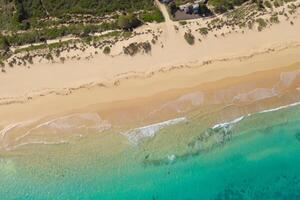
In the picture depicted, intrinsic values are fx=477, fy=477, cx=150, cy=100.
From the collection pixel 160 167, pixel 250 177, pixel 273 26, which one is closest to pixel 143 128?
pixel 160 167

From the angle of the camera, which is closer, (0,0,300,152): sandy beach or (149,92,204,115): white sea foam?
(0,0,300,152): sandy beach

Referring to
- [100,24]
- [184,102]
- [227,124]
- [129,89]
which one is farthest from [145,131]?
[100,24]

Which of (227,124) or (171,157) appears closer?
(171,157)

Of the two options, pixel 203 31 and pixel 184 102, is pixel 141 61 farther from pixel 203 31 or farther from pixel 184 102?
pixel 203 31

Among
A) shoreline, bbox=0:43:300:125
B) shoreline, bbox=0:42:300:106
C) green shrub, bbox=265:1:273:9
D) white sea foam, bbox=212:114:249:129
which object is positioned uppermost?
green shrub, bbox=265:1:273:9

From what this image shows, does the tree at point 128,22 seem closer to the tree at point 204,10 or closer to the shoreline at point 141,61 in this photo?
the shoreline at point 141,61

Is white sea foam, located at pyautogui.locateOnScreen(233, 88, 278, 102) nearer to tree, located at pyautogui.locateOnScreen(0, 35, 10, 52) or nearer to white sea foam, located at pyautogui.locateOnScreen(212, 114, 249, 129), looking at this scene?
white sea foam, located at pyautogui.locateOnScreen(212, 114, 249, 129)

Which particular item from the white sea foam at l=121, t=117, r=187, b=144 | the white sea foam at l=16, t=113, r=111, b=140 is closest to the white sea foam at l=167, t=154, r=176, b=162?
the white sea foam at l=121, t=117, r=187, b=144
